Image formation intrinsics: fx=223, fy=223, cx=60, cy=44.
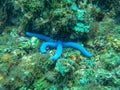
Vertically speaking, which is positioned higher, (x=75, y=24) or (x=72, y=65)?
(x=75, y=24)

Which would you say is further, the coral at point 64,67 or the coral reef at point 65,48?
the coral reef at point 65,48

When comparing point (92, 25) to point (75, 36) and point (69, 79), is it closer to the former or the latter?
point (75, 36)

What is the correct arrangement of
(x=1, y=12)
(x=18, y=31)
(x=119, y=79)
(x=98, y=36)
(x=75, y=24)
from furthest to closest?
(x=1, y=12) < (x=18, y=31) < (x=98, y=36) < (x=75, y=24) < (x=119, y=79)

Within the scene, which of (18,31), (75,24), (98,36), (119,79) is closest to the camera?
(119,79)

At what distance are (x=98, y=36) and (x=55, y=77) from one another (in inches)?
86.9

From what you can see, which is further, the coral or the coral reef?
the coral reef

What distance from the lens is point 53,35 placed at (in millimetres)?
7172

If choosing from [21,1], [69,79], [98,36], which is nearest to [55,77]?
[69,79]

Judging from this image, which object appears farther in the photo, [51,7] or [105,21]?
[105,21]

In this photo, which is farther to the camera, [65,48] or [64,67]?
[65,48]

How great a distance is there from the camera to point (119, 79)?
246 inches

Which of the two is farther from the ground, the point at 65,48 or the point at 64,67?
the point at 65,48

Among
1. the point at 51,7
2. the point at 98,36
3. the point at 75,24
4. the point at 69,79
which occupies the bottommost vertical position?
the point at 69,79

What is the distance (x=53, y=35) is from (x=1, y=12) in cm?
268
